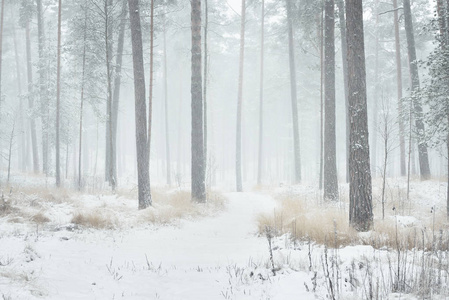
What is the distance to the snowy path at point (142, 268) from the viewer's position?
12.3ft

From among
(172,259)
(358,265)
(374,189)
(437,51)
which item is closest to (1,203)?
(172,259)

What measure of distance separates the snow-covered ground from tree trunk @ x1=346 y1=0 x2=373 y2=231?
120cm

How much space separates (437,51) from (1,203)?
1202cm

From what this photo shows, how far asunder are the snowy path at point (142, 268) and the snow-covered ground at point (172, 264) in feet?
0.04

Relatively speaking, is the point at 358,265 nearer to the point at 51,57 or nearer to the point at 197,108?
the point at 197,108

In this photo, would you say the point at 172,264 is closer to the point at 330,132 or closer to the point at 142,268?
the point at 142,268

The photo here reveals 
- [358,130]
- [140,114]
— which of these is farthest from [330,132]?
[140,114]

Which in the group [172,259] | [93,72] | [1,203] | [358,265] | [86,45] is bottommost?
[172,259]

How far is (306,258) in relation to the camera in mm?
4656

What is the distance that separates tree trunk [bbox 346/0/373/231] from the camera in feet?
20.8

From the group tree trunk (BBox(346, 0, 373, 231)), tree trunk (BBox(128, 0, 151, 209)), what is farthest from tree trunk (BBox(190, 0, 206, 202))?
tree trunk (BBox(346, 0, 373, 231))

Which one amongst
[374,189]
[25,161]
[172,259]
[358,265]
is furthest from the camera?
[25,161]

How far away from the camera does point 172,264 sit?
5.41 m

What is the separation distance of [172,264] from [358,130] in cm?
463
